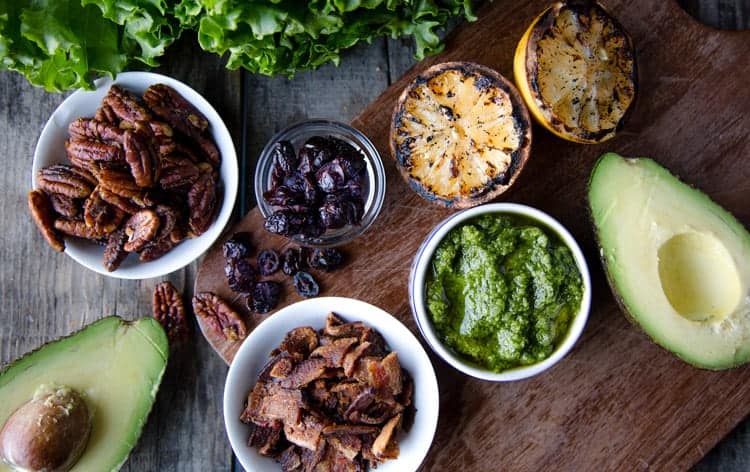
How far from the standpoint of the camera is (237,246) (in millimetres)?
1733

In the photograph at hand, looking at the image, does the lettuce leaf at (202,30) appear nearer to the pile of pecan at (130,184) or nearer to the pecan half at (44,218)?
the pile of pecan at (130,184)

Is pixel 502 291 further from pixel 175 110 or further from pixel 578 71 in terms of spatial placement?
pixel 175 110

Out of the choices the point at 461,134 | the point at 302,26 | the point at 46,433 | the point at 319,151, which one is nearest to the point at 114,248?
the point at 46,433

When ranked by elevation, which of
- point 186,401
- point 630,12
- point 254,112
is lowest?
point 186,401

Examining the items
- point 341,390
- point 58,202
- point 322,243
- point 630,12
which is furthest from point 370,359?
point 630,12

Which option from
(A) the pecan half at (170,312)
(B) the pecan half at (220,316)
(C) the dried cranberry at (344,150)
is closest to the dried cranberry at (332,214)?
(C) the dried cranberry at (344,150)

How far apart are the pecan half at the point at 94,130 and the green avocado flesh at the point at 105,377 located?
0.42 metres

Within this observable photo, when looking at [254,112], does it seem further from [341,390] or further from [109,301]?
[341,390]

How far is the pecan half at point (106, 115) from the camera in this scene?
1.69 meters

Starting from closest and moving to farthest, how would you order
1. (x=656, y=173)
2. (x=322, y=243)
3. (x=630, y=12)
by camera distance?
1. (x=656, y=173)
2. (x=322, y=243)
3. (x=630, y=12)

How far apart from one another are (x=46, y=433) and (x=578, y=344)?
4.09 feet

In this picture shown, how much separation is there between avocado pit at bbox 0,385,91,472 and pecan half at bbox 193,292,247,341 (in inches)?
13.3

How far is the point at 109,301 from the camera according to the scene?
184 cm

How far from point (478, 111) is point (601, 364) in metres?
→ 0.70
